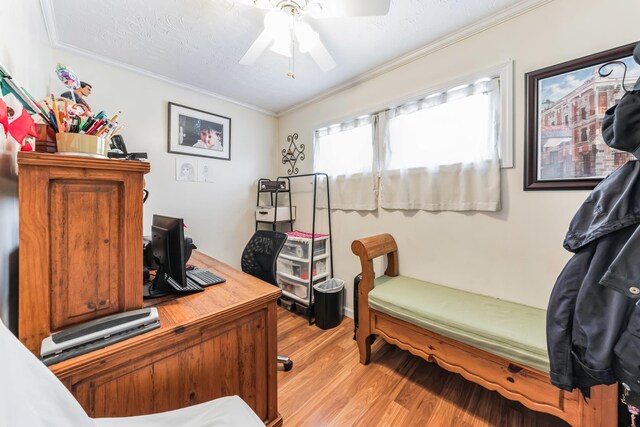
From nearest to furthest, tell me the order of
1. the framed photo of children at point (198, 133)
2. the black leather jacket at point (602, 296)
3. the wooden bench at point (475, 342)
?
the black leather jacket at point (602, 296), the wooden bench at point (475, 342), the framed photo of children at point (198, 133)

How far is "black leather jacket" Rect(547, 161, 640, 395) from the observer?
2.34ft

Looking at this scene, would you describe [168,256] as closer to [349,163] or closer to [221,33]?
[221,33]

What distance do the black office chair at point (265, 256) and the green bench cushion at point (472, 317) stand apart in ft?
2.49

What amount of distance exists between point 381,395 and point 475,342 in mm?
694

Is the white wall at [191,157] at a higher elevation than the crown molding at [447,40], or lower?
lower

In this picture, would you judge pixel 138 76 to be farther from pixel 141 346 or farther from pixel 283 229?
pixel 141 346

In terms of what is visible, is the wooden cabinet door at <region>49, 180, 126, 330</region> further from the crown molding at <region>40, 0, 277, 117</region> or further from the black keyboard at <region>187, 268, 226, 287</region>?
the crown molding at <region>40, 0, 277, 117</region>

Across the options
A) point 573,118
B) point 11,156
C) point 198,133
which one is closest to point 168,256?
point 11,156

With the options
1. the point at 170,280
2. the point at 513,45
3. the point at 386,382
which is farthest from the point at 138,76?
the point at 386,382

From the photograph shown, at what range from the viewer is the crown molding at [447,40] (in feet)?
5.01

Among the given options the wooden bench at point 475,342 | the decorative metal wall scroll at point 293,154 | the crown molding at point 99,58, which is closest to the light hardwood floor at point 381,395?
the wooden bench at point 475,342

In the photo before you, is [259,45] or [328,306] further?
[328,306]

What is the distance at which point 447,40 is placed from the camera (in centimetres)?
182

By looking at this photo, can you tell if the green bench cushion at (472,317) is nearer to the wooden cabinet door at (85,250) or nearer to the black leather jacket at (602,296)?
the black leather jacket at (602,296)
